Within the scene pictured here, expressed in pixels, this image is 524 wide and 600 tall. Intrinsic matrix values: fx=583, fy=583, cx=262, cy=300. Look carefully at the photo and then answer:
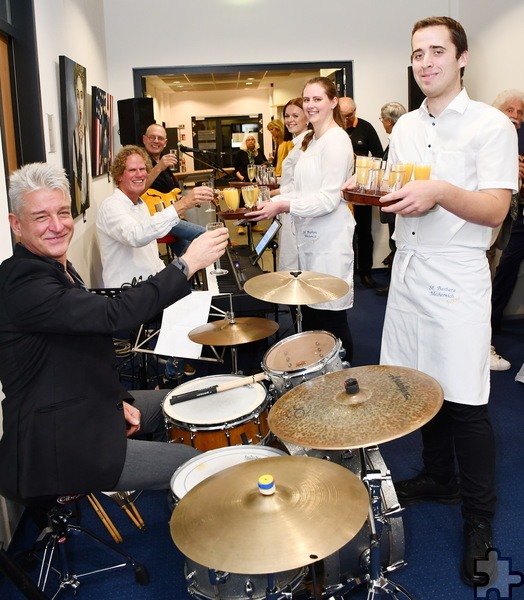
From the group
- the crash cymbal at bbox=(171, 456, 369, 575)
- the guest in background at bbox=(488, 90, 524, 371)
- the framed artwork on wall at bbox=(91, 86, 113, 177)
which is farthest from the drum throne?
the framed artwork on wall at bbox=(91, 86, 113, 177)

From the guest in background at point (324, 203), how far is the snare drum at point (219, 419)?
3.50ft

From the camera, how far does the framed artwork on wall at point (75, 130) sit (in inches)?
141

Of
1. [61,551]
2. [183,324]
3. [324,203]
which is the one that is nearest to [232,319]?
[183,324]

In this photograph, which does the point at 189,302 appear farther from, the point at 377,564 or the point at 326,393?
the point at 377,564

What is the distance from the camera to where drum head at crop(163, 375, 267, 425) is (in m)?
2.12

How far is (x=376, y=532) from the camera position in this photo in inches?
67.7

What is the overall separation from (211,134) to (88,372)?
51.4ft

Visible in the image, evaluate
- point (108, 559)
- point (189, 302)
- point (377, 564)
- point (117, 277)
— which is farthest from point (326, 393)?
point (117, 277)

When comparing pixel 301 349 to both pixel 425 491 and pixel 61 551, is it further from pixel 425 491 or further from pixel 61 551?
pixel 61 551

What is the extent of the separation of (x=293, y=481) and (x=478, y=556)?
41.7 inches

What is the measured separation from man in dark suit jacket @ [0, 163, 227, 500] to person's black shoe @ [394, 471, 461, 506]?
124cm

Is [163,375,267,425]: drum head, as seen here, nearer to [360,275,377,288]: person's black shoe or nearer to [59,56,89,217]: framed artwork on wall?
[59,56,89,217]: framed artwork on wall

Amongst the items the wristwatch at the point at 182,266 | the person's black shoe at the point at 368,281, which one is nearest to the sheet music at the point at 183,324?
the wristwatch at the point at 182,266

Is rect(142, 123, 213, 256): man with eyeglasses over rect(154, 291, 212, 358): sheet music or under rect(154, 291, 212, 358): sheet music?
over
